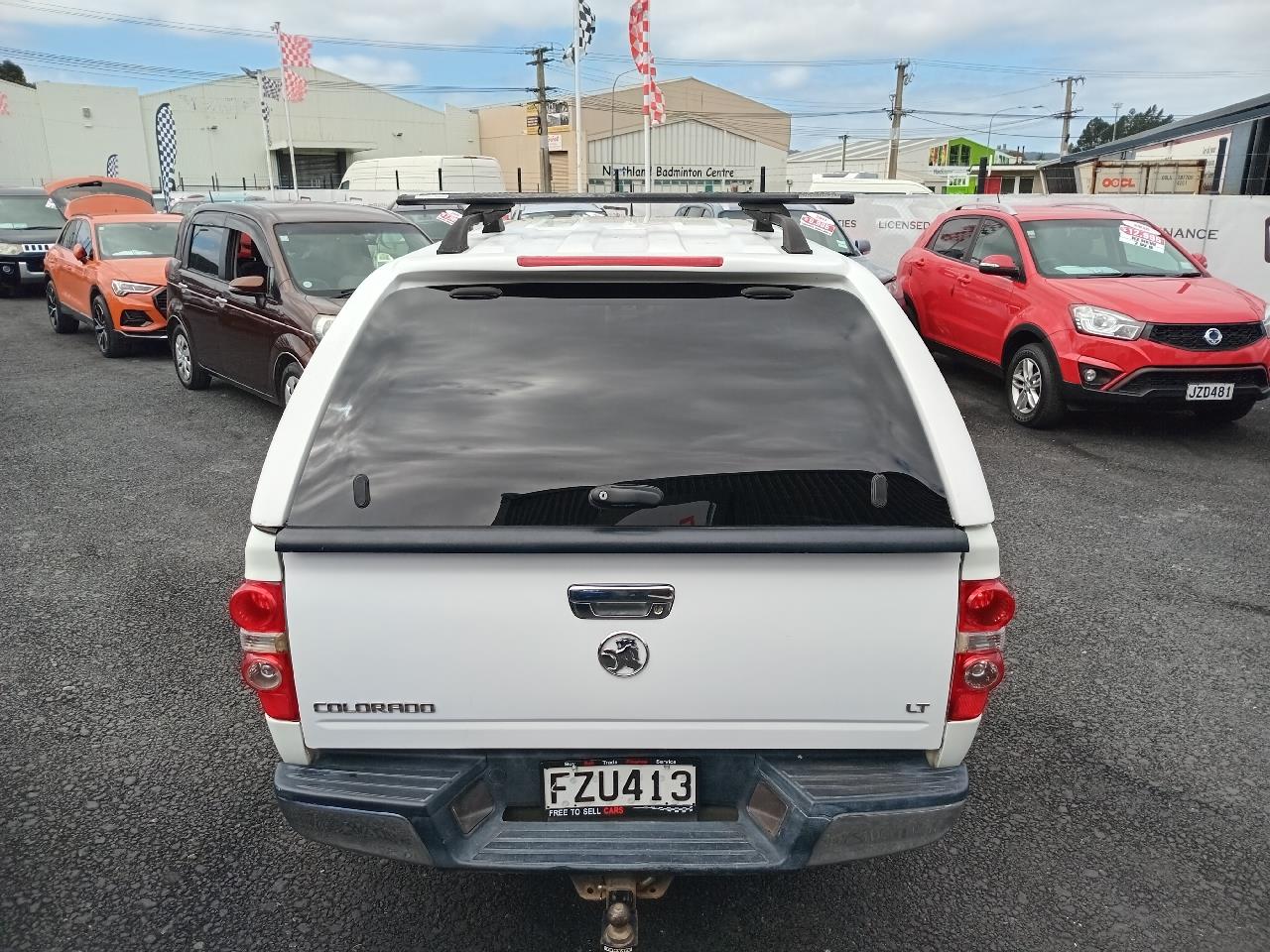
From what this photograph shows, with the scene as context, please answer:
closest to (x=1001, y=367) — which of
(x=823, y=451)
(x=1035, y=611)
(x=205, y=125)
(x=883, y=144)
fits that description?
(x=1035, y=611)

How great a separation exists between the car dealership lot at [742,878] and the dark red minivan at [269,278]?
180cm

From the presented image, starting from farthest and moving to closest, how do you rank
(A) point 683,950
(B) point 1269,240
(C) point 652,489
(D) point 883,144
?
(D) point 883,144
(B) point 1269,240
(A) point 683,950
(C) point 652,489

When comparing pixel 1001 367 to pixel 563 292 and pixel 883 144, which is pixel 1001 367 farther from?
pixel 883 144

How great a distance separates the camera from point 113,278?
1151cm

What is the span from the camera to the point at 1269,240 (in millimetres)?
12742

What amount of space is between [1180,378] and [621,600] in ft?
23.3

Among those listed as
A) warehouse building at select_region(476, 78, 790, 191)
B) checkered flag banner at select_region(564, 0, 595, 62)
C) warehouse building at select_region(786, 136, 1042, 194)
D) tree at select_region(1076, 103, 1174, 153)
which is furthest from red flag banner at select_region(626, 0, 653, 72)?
tree at select_region(1076, 103, 1174, 153)

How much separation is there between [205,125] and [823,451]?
55659mm

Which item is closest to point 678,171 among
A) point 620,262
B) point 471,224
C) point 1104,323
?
point 1104,323

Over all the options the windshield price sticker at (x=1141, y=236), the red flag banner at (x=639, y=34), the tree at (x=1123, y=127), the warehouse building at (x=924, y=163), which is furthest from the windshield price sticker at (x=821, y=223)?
the tree at (x=1123, y=127)

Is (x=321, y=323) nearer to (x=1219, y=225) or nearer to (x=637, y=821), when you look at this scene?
(x=637, y=821)

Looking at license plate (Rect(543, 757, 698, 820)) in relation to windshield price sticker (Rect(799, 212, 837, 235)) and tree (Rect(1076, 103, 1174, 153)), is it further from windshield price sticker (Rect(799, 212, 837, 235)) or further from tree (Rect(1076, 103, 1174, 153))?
tree (Rect(1076, 103, 1174, 153))

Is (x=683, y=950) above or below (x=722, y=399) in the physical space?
below

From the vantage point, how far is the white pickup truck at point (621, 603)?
7.07ft
